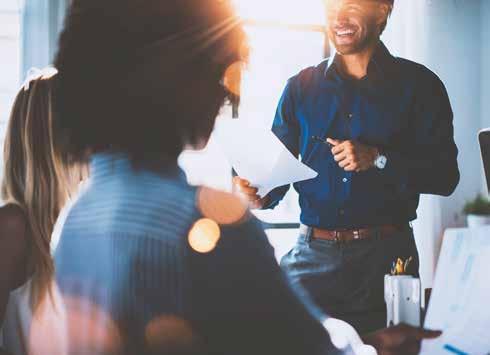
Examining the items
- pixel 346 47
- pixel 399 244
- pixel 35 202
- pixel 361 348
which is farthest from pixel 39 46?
pixel 361 348

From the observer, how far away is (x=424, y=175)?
1837 millimetres

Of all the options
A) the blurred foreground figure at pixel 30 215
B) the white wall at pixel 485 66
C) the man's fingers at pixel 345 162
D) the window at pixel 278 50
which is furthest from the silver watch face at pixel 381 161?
the white wall at pixel 485 66

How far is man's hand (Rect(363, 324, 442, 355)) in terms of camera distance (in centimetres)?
69

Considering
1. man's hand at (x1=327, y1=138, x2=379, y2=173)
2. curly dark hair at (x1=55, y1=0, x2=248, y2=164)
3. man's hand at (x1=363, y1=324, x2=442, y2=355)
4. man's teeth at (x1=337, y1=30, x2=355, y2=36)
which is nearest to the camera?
curly dark hair at (x1=55, y1=0, x2=248, y2=164)

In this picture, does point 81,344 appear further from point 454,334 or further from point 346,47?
point 346,47

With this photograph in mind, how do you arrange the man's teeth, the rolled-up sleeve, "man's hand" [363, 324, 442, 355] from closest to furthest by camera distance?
"man's hand" [363, 324, 442, 355] < the rolled-up sleeve < the man's teeth

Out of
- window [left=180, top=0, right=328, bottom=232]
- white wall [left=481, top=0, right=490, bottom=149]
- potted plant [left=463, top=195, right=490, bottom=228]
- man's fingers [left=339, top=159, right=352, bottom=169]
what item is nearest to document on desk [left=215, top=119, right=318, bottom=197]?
man's fingers [left=339, top=159, right=352, bottom=169]

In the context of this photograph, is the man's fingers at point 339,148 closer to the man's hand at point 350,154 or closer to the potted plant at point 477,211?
the man's hand at point 350,154

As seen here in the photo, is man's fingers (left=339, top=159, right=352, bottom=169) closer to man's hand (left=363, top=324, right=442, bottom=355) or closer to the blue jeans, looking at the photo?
the blue jeans

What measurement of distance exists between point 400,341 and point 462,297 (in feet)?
0.32

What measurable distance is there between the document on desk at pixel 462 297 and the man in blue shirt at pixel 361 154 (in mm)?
976

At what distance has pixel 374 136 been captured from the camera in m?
1.96

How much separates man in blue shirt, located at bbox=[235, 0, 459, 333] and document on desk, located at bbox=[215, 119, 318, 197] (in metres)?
0.22

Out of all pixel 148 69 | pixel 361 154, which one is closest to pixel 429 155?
pixel 361 154
